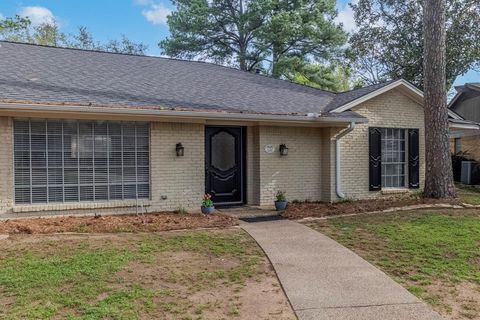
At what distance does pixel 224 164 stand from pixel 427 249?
5752mm

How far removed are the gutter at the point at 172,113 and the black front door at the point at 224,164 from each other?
113cm

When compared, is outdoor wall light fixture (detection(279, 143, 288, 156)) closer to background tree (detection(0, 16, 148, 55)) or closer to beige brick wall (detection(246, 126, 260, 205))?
beige brick wall (detection(246, 126, 260, 205))

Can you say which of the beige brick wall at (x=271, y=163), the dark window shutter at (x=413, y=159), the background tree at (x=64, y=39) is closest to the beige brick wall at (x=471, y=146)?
the dark window shutter at (x=413, y=159)

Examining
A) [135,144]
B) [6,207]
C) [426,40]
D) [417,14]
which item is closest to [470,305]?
[135,144]

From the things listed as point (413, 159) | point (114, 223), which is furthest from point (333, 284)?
point (413, 159)

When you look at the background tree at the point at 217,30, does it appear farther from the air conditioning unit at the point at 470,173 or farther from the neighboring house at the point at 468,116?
the air conditioning unit at the point at 470,173

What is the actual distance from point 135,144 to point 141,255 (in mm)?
3978

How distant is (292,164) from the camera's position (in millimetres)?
11180

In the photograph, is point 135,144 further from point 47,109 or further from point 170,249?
point 170,249

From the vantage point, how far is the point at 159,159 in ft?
31.4

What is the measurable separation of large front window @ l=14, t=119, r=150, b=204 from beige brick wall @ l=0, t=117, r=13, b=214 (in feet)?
0.38

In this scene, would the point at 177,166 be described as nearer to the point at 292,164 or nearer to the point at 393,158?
the point at 292,164

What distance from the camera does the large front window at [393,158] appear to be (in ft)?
40.0

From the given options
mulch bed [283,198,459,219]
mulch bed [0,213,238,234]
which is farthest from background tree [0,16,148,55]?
mulch bed [283,198,459,219]
